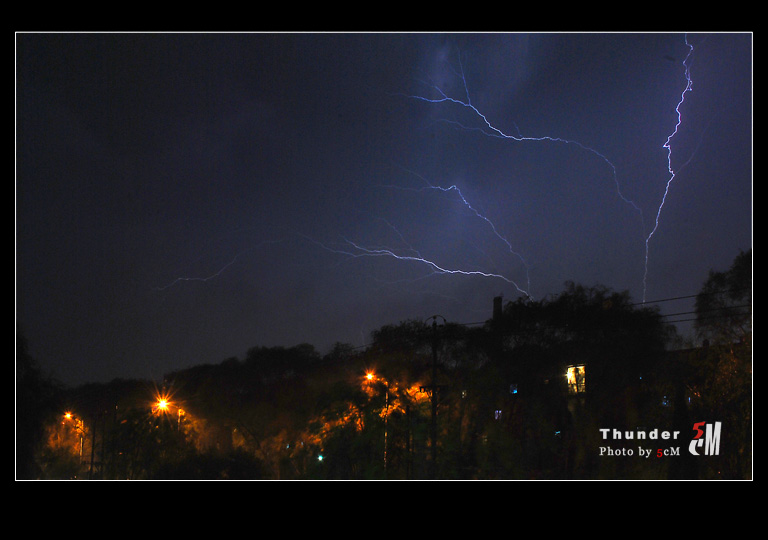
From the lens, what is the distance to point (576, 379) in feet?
63.3

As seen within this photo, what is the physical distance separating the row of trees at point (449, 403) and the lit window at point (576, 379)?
7 centimetres

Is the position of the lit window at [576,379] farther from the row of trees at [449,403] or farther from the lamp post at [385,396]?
the lamp post at [385,396]

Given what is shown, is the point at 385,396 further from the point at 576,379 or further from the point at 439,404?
the point at 576,379

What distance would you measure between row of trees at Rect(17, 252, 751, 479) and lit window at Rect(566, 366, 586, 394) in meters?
0.07

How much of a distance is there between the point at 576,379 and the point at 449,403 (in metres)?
3.90

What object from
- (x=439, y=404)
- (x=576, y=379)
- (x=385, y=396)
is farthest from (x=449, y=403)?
(x=576, y=379)

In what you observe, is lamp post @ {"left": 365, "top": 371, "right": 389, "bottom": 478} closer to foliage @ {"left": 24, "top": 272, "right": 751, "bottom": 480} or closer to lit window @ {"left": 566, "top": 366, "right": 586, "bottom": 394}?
foliage @ {"left": 24, "top": 272, "right": 751, "bottom": 480}

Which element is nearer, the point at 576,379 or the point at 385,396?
the point at 385,396

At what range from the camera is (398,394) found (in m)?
18.2

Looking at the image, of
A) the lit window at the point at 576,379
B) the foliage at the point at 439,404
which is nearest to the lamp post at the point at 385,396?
the foliage at the point at 439,404

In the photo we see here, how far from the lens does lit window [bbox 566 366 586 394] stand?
19016 mm

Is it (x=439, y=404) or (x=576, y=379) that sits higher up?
(x=576, y=379)
